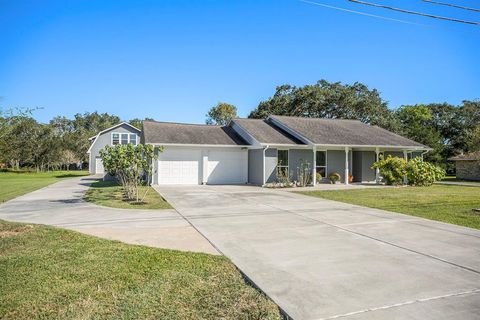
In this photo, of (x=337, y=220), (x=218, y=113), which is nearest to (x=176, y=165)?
(x=337, y=220)

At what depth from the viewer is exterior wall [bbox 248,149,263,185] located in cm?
1945

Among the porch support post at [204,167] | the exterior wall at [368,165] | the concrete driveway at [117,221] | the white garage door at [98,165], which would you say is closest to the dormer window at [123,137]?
the white garage door at [98,165]

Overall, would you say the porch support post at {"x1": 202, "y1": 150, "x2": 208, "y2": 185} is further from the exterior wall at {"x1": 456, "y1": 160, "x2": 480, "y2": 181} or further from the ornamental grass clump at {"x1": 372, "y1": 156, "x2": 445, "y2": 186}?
the exterior wall at {"x1": 456, "y1": 160, "x2": 480, "y2": 181}

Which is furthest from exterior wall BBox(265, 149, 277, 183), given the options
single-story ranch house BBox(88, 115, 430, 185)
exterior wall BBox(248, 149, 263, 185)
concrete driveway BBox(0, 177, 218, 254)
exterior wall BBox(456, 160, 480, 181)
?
exterior wall BBox(456, 160, 480, 181)

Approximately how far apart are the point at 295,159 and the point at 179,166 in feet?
24.0

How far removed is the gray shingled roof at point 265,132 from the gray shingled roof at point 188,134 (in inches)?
38.5

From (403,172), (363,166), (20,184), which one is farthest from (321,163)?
(20,184)

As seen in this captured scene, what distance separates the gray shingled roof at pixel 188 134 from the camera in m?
19.8

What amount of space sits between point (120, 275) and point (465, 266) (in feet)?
17.0

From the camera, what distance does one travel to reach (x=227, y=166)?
20953 mm

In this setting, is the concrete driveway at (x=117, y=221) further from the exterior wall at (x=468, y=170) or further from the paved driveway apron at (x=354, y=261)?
the exterior wall at (x=468, y=170)

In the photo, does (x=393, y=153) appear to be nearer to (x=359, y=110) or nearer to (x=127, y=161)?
(x=359, y=110)

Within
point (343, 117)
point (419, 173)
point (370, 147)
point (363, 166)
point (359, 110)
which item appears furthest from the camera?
point (343, 117)

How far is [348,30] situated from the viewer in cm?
1352
